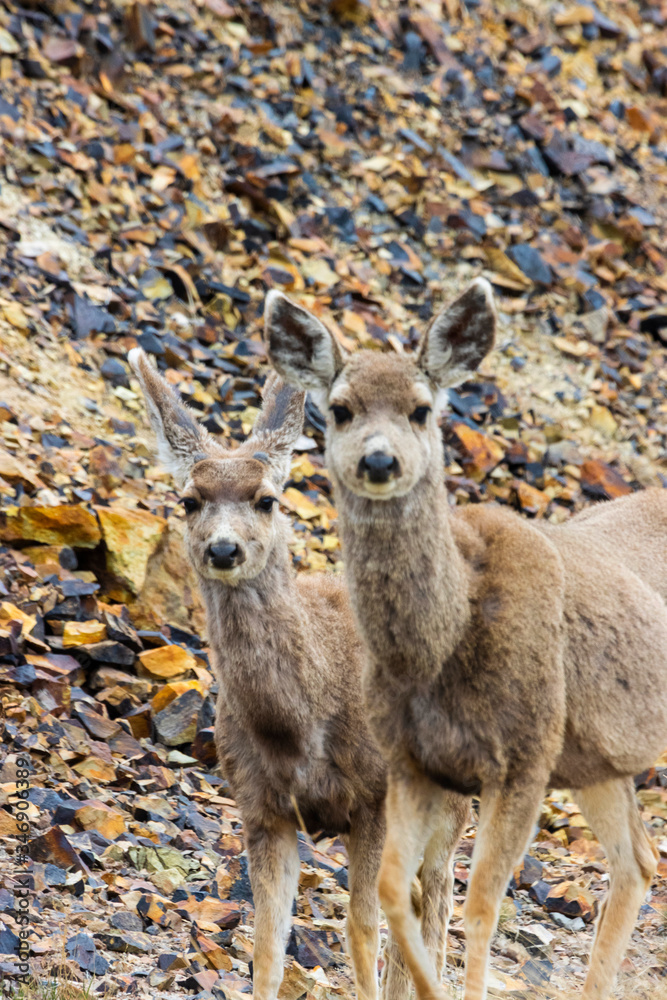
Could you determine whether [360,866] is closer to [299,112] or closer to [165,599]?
[165,599]

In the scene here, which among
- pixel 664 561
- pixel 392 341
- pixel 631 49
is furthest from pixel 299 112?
pixel 664 561

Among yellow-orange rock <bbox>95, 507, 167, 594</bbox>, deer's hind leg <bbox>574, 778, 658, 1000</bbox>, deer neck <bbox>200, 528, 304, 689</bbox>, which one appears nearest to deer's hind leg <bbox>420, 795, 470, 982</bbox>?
deer's hind leg <bbox>574, 778, 658, 1000</bbox>

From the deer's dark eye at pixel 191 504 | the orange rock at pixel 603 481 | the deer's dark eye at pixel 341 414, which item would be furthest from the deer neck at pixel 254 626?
the orange rock at pixel 603 481

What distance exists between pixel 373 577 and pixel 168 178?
35.5 feet

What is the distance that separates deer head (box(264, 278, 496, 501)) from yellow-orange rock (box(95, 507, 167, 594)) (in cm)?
443

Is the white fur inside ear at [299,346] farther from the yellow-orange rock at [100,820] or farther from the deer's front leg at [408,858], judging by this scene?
the yellow-orange rock at [100,820]

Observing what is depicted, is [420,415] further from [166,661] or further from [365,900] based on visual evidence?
[166,661]

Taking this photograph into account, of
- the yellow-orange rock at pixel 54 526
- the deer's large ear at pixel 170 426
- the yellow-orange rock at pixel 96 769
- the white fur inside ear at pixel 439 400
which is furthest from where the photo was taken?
the yellow-orange rock at pixel 54 526

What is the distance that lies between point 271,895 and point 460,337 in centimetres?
330

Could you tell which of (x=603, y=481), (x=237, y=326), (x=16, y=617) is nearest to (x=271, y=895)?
(x=16, y=617)

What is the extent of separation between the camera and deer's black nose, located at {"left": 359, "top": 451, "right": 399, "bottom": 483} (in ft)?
20.4

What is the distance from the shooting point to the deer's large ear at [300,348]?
278 inches

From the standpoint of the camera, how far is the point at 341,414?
6742 mm

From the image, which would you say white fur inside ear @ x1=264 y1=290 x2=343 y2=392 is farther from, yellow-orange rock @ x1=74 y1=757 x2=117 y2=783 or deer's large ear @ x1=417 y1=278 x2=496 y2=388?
yellow-orange rock @ x1=74 y1=757 x2=117 y2=783
